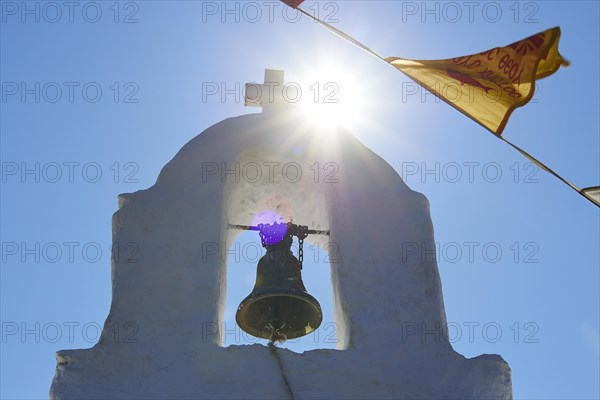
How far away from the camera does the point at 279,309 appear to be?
7270 mm

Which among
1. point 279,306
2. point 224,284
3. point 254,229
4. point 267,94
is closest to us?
point 224,284

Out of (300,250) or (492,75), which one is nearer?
(492,75)

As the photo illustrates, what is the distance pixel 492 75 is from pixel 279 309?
82.5 inches

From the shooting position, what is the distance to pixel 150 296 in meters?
6.82

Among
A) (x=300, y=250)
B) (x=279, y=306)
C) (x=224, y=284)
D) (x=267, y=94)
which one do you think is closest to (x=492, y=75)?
(x=300, y=250)

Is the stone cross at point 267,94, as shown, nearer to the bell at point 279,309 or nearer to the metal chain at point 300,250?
the metal chain at point 300,250

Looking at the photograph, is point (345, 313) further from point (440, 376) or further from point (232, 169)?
point (232, 169)

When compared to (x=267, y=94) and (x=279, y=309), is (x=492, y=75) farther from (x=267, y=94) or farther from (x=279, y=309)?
(x=279, y=309)

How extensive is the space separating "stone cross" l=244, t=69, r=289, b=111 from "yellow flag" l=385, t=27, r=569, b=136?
1.31m

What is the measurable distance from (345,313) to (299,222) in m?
1.15

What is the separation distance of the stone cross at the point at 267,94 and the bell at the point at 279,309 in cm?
132

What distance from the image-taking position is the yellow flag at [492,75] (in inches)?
254

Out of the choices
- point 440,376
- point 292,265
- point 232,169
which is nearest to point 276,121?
point 232,169

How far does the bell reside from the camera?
7199 millimetres
